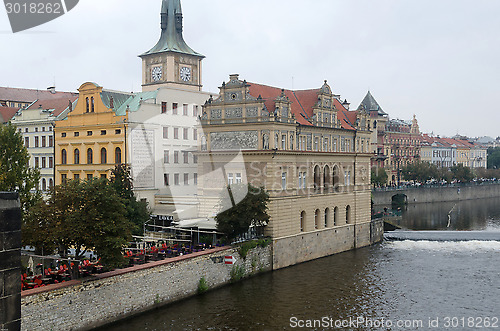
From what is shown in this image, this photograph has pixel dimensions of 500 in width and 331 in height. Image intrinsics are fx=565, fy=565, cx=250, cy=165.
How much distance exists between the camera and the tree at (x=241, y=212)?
4184 centimetres

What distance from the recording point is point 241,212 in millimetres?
42000

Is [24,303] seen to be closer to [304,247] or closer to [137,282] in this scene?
[137,282]

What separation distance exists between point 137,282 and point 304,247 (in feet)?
66.1

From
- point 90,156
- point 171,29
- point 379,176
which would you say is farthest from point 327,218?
point 379,176

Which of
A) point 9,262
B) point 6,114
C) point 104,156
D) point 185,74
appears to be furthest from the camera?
point 185,74

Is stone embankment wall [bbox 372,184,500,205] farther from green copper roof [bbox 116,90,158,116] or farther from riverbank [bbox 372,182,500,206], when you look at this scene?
green copper roof [bbox 116,90,158,116]

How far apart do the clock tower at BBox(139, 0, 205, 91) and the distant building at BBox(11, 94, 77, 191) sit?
542 inches

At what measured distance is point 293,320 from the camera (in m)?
32.9

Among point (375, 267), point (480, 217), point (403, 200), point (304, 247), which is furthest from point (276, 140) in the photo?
point (403, 200)

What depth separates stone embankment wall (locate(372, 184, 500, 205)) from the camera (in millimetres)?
107287

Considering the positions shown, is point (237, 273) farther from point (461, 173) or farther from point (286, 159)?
point (461, 173)

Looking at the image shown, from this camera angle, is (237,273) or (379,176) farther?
(379,176)

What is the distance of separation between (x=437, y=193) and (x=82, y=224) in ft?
338

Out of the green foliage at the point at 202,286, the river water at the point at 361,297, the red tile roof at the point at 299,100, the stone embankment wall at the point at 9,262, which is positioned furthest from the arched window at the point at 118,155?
the stone embankment wall at the point at 9,262
